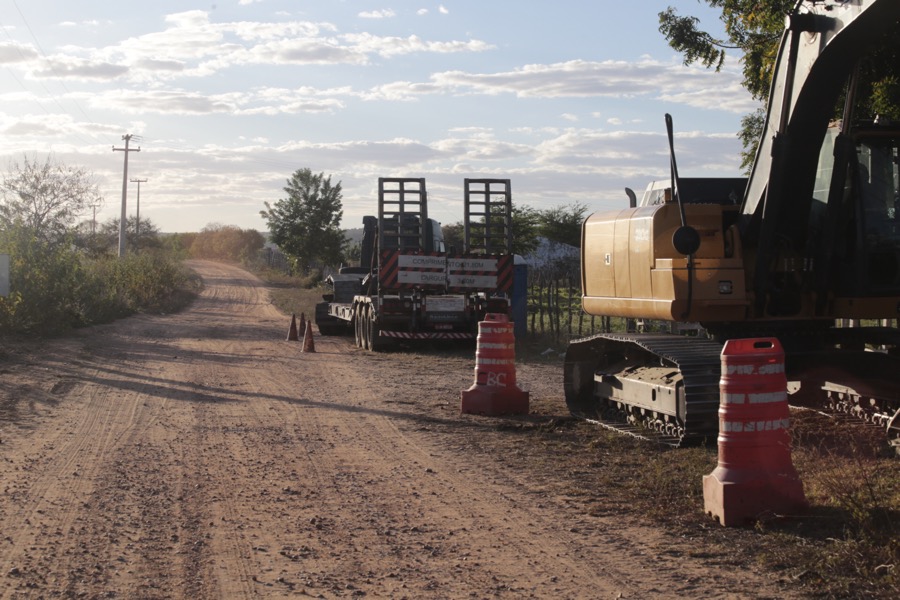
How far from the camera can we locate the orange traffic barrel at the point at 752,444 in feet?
21.9

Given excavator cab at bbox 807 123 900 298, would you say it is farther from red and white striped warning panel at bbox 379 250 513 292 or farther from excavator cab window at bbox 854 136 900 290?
red and white striped warning panel at bbox 379 250 513 292

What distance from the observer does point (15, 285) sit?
78.7 ft

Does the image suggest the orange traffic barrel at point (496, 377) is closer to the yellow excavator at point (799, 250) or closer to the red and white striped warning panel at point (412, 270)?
the yellow excavator at point (799, 250)

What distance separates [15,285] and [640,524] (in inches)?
814

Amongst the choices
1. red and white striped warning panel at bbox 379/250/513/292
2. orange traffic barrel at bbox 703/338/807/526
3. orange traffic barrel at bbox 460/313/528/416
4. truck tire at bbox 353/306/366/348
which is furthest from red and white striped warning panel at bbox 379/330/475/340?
orange traffic barrel at bbox 703/338/807/526

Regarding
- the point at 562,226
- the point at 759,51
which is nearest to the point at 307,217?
the point at 562,226

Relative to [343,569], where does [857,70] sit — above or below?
above

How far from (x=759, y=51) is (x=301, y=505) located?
34.6 ft

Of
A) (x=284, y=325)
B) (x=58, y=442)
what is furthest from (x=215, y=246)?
(x=58, y=442)

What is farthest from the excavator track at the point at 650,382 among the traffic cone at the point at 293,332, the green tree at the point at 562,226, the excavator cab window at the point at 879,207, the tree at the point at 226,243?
the tree at the point at 226,243

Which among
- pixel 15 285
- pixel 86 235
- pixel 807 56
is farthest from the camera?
pixel 86 235

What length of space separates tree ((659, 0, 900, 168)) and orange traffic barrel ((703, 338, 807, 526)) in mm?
5177

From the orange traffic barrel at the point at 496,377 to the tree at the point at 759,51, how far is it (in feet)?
13.2

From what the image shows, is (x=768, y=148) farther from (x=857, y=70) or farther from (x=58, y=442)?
(x=58, y=442)
